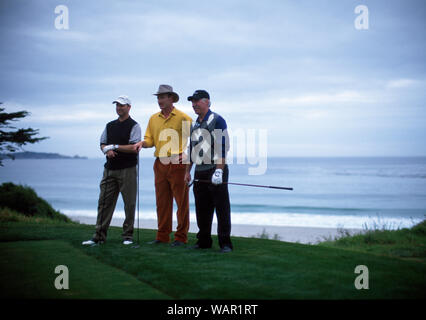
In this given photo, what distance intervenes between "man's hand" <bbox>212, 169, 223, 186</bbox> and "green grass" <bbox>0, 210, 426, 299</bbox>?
0.85m

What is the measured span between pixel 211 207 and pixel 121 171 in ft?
4.50

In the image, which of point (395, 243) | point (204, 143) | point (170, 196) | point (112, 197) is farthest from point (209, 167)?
point (395, 243)

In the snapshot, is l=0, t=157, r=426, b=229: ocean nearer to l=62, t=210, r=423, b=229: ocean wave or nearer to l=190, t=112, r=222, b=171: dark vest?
l=62, t=210, r=423, b=229: ocean wave

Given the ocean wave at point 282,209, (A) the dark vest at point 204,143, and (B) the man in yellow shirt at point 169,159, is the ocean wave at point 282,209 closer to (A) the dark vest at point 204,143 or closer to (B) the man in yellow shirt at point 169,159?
(B) the man in yellow shirt at point 169,159

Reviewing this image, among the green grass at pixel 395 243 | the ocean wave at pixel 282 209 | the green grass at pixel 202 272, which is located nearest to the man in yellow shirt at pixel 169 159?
the green grass at pixel 202 272

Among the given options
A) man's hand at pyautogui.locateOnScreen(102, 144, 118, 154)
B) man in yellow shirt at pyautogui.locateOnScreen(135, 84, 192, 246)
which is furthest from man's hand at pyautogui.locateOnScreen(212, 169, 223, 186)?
man's hand at pyautogui.locateOnScreen(102, 144, 118, 154)

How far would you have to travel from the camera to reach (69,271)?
3936mm

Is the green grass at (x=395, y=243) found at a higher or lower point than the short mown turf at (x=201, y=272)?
lower

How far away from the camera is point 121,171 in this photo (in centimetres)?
557

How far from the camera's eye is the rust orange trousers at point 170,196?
18.1 feet

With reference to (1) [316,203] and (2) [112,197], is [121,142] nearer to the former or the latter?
(2) [112,197]

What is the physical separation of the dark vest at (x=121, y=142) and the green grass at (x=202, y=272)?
1.08m

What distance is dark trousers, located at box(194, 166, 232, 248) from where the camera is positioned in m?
5.03
